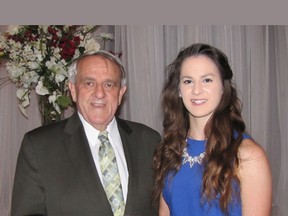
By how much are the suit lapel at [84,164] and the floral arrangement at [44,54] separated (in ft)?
1.05

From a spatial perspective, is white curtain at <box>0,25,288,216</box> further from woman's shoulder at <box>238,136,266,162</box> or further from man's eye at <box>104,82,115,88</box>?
woman's shoulder at <box>238,136,266,162</box>

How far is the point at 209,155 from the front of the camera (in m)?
1.80

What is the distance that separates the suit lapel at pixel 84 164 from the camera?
1.79 m

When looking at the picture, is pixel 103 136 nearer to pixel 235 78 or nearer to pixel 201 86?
pixel 201 86

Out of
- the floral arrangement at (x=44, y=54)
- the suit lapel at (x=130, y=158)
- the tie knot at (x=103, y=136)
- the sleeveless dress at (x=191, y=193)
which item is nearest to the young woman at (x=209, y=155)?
the sleeveless dress at (x=191, y=193)

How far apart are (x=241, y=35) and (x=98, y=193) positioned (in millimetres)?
1721

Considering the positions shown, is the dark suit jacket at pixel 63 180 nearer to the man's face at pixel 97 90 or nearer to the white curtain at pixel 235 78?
the man's face at pixel 97 90

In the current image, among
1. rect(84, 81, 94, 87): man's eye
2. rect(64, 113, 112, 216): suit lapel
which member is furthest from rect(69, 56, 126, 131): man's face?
rect(64, 113, 112, 216): suit lapel

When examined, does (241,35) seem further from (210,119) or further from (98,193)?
(98,193)

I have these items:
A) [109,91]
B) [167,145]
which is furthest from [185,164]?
[109,91]

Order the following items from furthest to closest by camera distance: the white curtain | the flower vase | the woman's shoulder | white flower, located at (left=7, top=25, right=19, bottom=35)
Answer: the white curtain, the flower vase, white flower, located at (left=7, top=25, right=19, bottom=35), the woman's shoulder

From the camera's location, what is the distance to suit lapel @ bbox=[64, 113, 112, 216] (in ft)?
5.89

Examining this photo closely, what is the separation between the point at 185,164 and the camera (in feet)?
6.10

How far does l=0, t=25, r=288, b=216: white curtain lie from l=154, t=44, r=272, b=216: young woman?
940 mm
